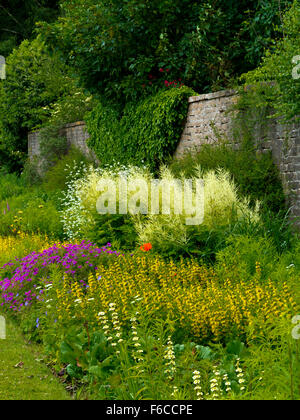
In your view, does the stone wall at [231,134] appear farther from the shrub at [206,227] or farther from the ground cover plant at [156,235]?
the shrub at [206,227]

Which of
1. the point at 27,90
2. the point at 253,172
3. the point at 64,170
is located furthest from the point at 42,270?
the point at 27,90

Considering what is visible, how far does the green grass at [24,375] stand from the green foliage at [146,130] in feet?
19.1

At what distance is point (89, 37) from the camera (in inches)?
469

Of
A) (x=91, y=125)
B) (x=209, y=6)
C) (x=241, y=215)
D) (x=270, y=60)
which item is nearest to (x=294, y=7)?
(x=270, y=60)

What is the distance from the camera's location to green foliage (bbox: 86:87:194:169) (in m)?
10.6

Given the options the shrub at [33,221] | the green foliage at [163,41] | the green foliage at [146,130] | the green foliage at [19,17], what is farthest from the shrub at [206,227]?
the green foliage at [19,17]

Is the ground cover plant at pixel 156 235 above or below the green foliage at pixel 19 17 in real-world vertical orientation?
below

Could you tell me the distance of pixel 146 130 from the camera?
36.9 feet

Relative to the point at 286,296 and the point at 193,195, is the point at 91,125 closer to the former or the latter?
the point at 193,195

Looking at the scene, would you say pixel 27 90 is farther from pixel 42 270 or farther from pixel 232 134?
pixel 42 270

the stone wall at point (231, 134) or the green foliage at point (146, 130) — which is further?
the green foliage at point (146, 130)

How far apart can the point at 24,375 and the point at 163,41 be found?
8509 mm

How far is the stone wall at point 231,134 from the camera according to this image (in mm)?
8125
